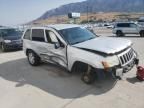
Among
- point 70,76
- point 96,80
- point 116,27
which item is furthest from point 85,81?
point 116,27

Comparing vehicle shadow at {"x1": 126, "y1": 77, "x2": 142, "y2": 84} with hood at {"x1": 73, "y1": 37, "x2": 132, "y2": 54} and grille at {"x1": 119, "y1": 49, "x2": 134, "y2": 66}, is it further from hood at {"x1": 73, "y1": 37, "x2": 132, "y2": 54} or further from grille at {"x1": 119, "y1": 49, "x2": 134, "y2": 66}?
hood at {"x1": 73, "y1": 37, "x2": 132, "y2": 54}

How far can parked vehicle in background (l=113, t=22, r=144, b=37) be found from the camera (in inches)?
884

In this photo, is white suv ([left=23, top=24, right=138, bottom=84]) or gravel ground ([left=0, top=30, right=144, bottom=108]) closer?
gravel ground ([left=0, top=30, right=144, bottom=108])

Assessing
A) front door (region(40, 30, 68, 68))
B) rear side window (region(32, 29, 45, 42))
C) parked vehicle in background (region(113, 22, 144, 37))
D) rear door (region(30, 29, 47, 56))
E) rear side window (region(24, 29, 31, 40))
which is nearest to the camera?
front door (region(40, 30, 68, 68))

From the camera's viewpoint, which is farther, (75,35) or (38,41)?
(38,41)

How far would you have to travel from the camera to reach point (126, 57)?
6203mm

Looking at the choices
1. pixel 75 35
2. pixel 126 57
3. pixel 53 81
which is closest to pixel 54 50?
pixel 75 35

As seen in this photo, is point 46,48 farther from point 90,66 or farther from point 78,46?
point 90,66

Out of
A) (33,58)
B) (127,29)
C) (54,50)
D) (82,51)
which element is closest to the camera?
(82,51)

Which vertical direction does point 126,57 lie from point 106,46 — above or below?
below

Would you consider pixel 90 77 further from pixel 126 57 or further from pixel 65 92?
pixel 126 57

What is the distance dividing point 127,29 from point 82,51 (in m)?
18.4

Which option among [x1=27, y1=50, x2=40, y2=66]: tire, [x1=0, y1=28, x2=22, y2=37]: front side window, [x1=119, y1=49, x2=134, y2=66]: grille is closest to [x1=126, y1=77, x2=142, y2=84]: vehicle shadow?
[x1=119, y1=49, x2=134, y2=66]: grille

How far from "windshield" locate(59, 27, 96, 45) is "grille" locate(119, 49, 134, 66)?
161cm
